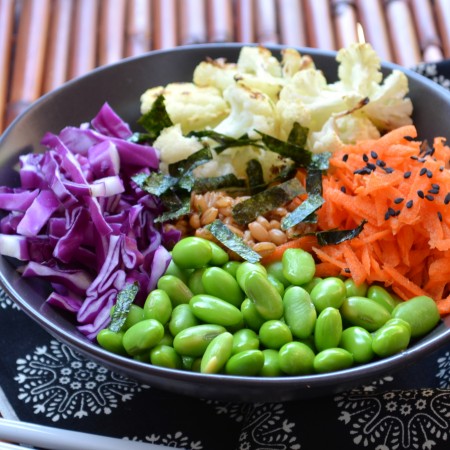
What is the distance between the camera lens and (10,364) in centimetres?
228

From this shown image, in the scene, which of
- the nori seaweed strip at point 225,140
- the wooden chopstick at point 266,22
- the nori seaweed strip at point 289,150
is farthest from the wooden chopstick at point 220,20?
the nori seaweed strip at point 289,150

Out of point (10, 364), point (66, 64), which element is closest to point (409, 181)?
point (10, 364)

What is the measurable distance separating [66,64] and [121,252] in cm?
180

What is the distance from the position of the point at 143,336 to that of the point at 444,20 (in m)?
2.69

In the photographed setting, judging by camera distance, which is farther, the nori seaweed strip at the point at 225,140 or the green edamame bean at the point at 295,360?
the nori seaweed strip at the point at 225,140

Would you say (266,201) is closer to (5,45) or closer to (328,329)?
(328,329)

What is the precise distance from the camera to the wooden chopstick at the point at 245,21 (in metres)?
A: 3.73

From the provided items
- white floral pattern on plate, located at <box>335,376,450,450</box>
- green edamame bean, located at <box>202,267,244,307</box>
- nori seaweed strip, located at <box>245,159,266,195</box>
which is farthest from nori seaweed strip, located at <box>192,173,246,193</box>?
white floral pattern on plate, located at <box>335,376,450,450</box>

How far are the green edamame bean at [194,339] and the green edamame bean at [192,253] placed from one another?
248mm

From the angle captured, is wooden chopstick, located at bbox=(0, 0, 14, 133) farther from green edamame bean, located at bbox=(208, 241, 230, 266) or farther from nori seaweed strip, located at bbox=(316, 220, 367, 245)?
nori seaweed strip, located at bbox=(316, 220, 367, 245)

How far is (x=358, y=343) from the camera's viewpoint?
1883 millimetres

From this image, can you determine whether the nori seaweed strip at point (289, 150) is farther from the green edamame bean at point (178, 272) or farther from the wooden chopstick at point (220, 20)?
the wooden chopstick at point (220, 20)

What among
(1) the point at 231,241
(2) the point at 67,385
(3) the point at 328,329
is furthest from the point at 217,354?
(2) the point at 67,385

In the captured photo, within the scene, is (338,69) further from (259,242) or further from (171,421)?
(171,421)
